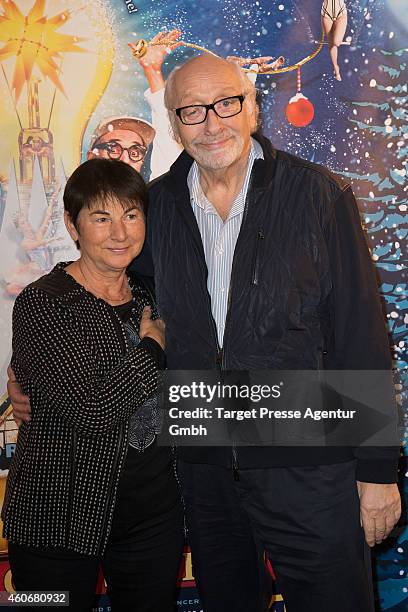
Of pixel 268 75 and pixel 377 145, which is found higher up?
pixel 268 75

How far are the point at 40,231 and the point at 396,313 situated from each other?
1453 millimetres

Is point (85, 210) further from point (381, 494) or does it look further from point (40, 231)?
point (381, 494)

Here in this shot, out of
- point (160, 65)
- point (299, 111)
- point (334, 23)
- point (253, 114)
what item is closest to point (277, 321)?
point (253, 114)

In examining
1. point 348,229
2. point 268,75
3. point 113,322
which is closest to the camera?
point 348,229

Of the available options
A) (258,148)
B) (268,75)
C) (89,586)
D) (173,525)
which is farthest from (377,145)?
(89,586)

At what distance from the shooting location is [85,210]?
187 centimetres

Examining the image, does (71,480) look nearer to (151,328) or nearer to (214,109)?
(151,328)

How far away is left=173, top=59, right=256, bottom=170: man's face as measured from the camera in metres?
1.85

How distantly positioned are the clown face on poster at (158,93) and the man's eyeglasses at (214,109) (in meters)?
0.68

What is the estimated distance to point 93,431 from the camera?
1766 millimetres

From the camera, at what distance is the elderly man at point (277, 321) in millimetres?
1752

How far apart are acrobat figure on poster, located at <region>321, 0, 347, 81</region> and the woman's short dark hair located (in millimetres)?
1168

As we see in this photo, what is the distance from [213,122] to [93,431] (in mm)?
897

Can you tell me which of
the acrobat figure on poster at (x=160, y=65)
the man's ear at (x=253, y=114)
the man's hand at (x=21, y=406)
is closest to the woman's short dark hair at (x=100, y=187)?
the man's ear at (x=253, y=114)
